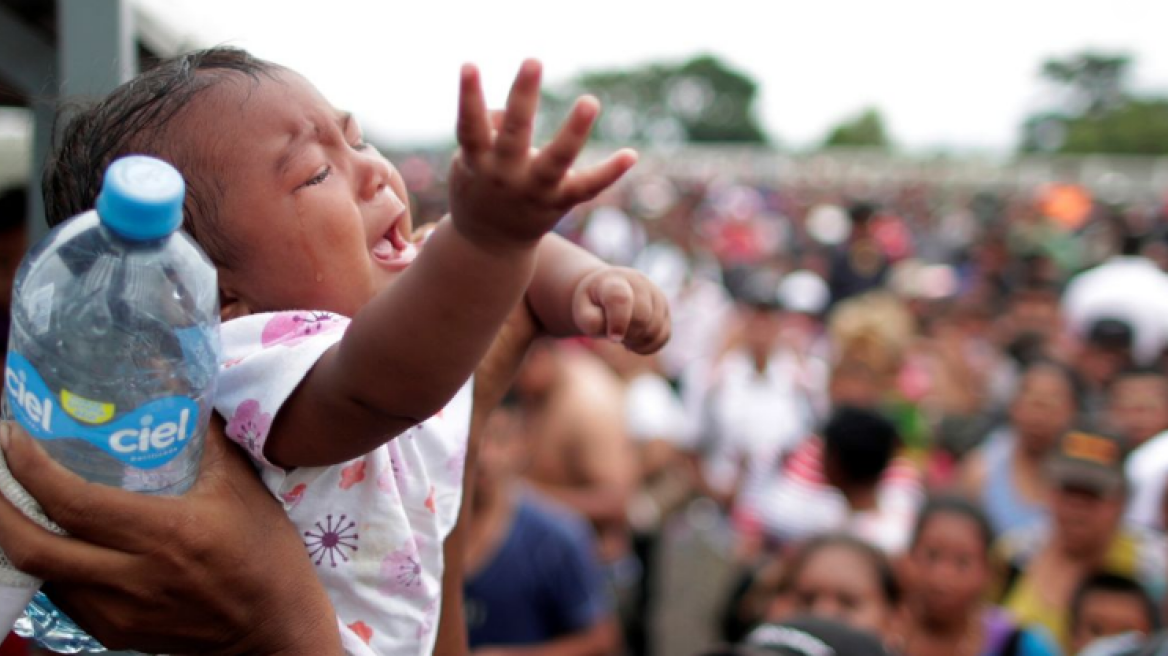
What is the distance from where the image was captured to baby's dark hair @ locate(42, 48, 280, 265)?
1.11m

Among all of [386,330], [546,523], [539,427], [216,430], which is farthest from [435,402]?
[539,427]

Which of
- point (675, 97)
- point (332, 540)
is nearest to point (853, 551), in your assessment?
point (332, 540)

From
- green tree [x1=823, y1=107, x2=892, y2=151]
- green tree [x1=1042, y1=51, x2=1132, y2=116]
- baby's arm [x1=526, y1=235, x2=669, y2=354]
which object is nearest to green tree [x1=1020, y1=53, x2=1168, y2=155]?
green tree [x1=1042, y1=51, x2=1132, y2=116]

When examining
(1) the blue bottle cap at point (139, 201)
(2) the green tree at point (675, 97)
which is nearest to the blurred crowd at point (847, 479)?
(1) the blue bottle cap at point (139, 201)

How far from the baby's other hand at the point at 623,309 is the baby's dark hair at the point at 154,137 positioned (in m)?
0.39

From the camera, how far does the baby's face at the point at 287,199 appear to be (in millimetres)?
1102

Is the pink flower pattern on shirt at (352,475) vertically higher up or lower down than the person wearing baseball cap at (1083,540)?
higher up

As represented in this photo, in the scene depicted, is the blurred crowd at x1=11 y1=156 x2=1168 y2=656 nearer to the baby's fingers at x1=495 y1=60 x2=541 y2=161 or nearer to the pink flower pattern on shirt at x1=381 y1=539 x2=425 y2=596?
the pink flower pattern on shirt at x1=381 y1=539 x2=425 y2=596

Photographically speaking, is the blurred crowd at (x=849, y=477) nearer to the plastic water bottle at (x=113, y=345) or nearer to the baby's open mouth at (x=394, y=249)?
the baby's open mouth at (x=394, y=249)

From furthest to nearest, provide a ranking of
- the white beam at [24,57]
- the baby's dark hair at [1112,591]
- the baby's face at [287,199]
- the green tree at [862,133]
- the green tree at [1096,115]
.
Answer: the green tree at [862,133] < the green tree at [1096,115] < the baby's dark hair at [1112,591] < the white beam at [24,57] < the baby's face at [287,199]

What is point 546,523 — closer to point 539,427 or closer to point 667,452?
point 539,427

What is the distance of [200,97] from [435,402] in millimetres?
444

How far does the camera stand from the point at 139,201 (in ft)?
2.95

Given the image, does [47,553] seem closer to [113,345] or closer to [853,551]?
[113,345]
